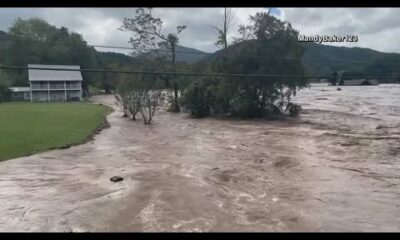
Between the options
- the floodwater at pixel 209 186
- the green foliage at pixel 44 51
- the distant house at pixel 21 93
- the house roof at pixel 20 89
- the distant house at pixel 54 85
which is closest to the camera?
the floodwater at pixel 209 186

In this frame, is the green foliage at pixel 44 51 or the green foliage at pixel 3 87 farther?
the green foliage at pixel 44 51

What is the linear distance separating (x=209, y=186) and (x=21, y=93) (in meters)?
64.5

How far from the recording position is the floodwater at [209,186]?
877cm

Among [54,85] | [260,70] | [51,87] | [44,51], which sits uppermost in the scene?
[44,51]

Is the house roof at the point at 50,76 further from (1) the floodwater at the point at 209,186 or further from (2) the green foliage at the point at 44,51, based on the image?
(1) the floodwater at the point at 209,186

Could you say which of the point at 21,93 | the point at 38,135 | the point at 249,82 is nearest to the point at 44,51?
the point at 21,93

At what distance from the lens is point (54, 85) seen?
70.8 meters

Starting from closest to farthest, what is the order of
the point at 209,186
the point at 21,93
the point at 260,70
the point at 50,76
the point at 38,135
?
the point at 209,186, the point at 38,135, the point at 260,70, the point at 21,93, the point at 50,76

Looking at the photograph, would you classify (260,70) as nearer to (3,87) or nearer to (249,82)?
(249,82)

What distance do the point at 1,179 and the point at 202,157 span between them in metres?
7.39

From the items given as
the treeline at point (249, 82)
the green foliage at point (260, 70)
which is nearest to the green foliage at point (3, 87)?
the treeline at point (249, 82)

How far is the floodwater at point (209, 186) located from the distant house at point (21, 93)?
5129 cm

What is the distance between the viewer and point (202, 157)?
55.8 feet
